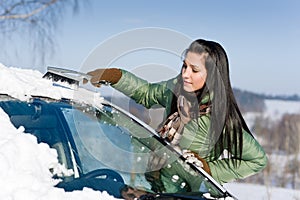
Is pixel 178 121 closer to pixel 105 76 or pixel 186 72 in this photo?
pixel 186 72

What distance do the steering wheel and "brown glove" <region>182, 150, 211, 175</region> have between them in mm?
428

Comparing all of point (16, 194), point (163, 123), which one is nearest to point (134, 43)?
point (163, 123)

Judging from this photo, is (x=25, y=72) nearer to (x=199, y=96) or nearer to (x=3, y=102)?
(x=3, y=102)

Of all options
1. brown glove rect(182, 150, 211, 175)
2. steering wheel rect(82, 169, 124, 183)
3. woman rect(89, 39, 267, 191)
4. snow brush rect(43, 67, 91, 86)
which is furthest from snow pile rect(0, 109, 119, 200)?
woman rect(89, 39, 267, 191)

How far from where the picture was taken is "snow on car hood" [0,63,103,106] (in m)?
2.30

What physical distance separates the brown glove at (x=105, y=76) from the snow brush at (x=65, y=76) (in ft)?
0.41

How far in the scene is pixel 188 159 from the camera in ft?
8.21

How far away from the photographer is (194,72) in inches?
104

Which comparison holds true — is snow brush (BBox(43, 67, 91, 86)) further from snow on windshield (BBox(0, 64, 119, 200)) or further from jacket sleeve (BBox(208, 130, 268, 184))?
jacket sleeve (BBox(208, 130, 268, 184))

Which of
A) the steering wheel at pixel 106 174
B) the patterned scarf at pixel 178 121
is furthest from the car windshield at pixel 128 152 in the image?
the patterned scarf at pixel 178 121

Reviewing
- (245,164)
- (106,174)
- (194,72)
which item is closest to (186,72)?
(194,72)

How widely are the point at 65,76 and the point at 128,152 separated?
1.66 ft

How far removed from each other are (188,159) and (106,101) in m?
0.56

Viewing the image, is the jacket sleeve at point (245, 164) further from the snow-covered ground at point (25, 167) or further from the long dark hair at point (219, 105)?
the snow-covered ground at point (25, 167)
